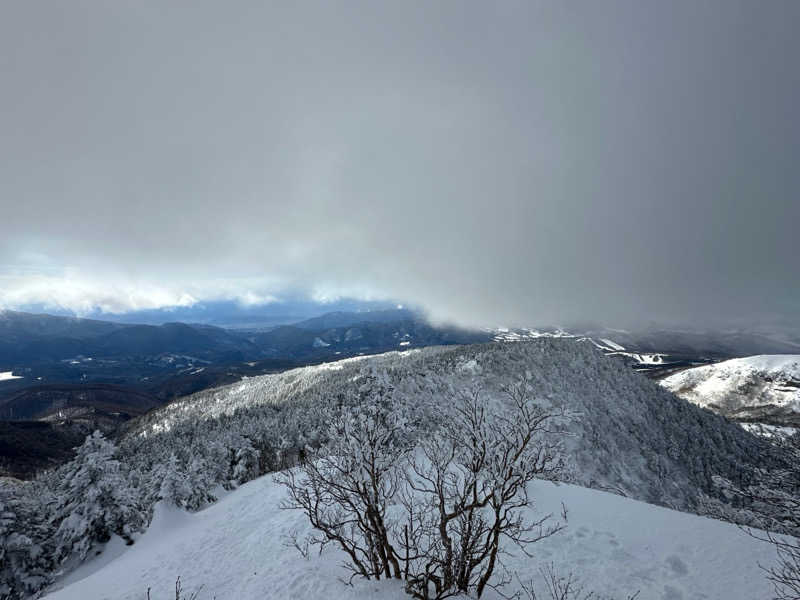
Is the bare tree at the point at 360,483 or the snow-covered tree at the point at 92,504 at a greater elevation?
the bare tree at the point at 360,483

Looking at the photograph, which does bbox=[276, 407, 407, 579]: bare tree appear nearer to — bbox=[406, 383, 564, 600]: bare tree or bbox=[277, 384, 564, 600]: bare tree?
bbox=[277, 384, 564, 600]: bare tree

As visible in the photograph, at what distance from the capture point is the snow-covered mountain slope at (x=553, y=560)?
43.3ft

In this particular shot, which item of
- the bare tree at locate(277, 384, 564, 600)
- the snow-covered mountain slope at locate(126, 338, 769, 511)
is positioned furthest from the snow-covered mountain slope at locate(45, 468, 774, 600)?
the snow-covered mountain slope at locate(126, 338, 769, 511)

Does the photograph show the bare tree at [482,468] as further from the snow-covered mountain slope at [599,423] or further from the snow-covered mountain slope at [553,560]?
the snow-covered mountain slope at [599,423]

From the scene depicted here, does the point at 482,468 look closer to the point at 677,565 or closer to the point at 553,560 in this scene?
the point at 553,560

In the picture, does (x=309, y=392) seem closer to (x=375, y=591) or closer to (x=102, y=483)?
(x=102, y=483)

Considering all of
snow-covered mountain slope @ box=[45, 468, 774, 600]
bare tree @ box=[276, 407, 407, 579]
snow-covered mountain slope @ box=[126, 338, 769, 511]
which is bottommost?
snow-covered mountain slope @ box=[126, 338, 769, 511]

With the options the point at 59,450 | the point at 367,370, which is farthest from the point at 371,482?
the point at 59,450

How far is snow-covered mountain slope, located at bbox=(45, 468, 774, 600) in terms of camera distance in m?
13.2

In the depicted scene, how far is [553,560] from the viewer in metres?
15.0

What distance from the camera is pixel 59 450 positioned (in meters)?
185

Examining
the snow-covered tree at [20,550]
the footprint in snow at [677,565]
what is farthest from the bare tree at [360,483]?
the snow-covered tree at [20,550]

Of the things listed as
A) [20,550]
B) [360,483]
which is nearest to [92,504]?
[20,550]

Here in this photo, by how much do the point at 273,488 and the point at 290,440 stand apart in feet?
113
